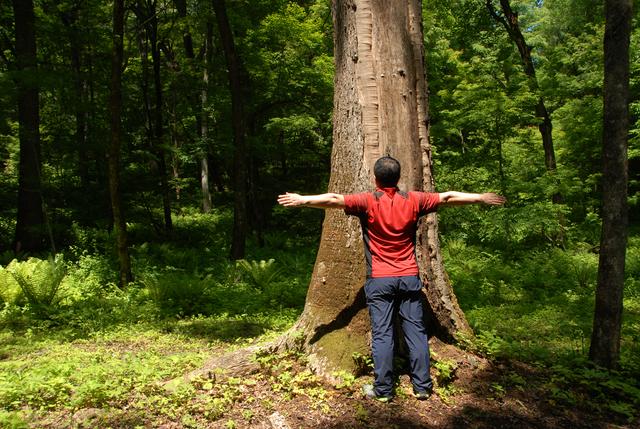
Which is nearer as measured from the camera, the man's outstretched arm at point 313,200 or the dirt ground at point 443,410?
the dirt ground at point 443,410

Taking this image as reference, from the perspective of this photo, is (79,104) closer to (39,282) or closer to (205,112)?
(205,112)

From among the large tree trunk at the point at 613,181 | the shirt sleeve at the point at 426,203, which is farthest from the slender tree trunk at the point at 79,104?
the large tree trunk at the point at 613,181

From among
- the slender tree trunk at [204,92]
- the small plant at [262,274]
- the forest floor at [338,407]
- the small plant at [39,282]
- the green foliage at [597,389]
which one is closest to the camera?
the forest floor at [338,407]

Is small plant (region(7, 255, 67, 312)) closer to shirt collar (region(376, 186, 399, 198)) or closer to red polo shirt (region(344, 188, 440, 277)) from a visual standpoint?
red polo shirt (region(344, 188, 440, 277))

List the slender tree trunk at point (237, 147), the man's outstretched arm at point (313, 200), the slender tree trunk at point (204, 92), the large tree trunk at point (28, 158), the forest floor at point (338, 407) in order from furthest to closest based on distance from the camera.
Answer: the slender tree trunk at point (204, 92)
the large tree trunk at point (28, 158)
the slender tree trunk at point (237, 147)
the man's outstretched arm at point (313, 200)
the forest floor at point (338, 407)

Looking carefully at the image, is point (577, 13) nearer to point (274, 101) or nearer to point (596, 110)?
point (596, 110)

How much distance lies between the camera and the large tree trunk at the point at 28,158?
487 inches

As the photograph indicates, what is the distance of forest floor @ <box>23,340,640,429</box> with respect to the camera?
3.48m

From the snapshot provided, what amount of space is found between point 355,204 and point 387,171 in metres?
0.41

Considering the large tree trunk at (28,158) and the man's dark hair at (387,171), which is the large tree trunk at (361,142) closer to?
the man's dark hair at (387,171)

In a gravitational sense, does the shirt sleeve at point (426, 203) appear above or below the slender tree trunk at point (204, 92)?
below

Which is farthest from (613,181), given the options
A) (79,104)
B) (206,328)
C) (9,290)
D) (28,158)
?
(28,158)

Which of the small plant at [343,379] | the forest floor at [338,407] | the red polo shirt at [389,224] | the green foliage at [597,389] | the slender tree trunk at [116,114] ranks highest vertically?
the slender tree trunk at [116,114]

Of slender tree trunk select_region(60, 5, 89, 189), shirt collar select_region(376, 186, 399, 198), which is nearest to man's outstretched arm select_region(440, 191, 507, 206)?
shirt collar select_region(376, 186, 399, 198)
